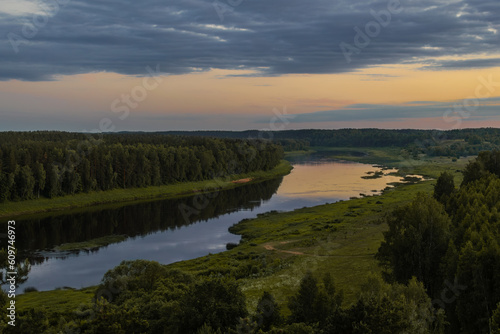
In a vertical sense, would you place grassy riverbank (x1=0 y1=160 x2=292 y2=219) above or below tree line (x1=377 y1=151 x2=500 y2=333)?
below

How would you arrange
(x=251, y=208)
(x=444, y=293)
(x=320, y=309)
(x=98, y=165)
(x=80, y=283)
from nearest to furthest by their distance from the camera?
(x=320, y=309), (x=444, y=293), (x=80, y=283), (x=251, y=208), (x=98, y=165)

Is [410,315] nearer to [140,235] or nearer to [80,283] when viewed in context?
[80,283]

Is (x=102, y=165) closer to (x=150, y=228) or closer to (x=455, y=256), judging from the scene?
(x=150, y=228)

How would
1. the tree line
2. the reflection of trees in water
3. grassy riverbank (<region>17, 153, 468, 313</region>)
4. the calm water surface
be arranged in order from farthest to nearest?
the reflection of trees in water → the calm water surface → grassy riverbank (<region>17, 153, 468, 313</region>) → the tree line

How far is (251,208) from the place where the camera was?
296 ft

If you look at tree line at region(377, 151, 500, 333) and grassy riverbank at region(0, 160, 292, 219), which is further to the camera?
grassy riverbank at region(0, 160, 292, 219)

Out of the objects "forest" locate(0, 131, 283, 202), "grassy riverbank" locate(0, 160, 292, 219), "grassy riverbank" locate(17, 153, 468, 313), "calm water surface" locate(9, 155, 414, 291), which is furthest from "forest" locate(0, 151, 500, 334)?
"forest" locate(0, 131, 283, 202)

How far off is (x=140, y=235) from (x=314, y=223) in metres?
27.5

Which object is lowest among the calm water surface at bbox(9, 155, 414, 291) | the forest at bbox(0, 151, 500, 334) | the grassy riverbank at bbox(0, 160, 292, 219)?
the calm water surface at bbox(9, 155, 414, 291)

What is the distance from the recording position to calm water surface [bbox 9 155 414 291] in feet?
170

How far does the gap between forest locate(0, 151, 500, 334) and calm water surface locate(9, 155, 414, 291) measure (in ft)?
63.3

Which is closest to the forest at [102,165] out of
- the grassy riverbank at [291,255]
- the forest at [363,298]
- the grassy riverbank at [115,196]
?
the grassy riverbank at [115,196]

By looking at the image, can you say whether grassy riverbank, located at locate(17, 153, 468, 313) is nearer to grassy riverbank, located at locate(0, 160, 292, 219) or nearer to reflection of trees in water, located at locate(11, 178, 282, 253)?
reflection of trees in water, located at locate(11, 178, 282, 253)

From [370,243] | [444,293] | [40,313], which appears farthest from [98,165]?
[444,293]
